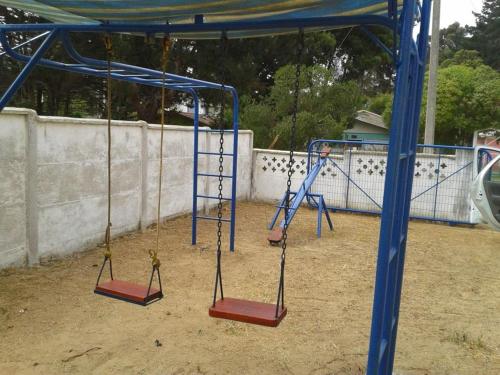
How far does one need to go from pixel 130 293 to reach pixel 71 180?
2554mm

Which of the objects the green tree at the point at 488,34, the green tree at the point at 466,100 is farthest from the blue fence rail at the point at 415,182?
the green tree at the point at 488,34

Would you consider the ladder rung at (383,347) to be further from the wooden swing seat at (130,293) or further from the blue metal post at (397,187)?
the wooden swing seat at (130,293)

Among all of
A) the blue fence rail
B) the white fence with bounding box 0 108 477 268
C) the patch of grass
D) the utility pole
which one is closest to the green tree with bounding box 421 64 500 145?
the utility pole

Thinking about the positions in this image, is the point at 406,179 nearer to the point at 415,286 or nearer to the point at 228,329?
the point at 228,329

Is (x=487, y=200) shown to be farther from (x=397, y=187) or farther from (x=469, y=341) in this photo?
(x=397, y=187)

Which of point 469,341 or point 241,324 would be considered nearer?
point 469,341

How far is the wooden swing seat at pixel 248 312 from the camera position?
246 cm

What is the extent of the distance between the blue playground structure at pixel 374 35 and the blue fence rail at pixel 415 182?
16.4 feet

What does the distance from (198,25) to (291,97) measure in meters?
8.36

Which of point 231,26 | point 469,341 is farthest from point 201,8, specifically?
point 469,341

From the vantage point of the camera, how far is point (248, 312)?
255cm

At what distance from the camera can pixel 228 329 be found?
3369 millimetres

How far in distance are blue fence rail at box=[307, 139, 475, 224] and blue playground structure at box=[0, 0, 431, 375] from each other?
16.4ft

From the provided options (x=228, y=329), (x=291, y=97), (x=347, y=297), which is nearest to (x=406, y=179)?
(x=228, y=329)
